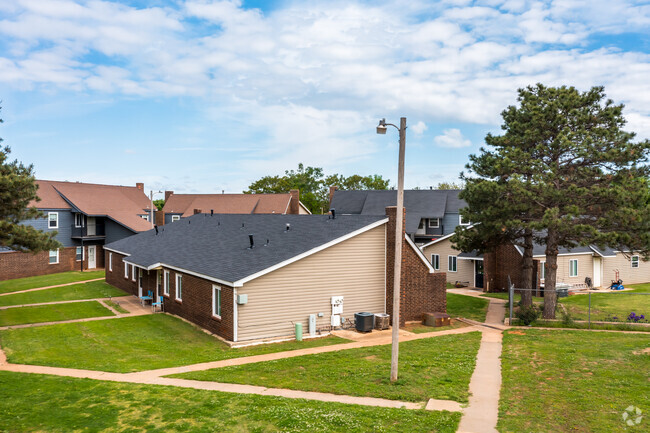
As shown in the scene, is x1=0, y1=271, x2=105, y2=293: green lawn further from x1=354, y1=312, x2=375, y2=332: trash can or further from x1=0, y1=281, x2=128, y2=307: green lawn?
x1=354, y1=312, x2=375, y2=332: trash can

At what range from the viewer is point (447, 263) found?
128 feet

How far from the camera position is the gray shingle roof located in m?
20.0

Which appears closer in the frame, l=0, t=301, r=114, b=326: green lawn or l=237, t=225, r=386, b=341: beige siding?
l=237, t=225, r=386, b=341: beige siding

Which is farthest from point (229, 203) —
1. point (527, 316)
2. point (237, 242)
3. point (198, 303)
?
point (527, 316)

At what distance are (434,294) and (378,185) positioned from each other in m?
69.2

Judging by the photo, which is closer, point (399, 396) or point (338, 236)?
point (399, 396)

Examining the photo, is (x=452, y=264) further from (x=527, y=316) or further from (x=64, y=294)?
(x=64, y=294)

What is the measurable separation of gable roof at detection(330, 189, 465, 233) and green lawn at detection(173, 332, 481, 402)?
3544 cm

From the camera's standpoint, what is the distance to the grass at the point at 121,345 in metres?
15.5

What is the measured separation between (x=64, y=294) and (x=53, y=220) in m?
16.3

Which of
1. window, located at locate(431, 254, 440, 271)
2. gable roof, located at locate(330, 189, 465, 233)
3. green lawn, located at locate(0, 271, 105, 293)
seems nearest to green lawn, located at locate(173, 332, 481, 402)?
window, located at locate(431, 254, 440, 271)

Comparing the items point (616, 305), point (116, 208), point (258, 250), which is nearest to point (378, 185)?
point (116, 208)

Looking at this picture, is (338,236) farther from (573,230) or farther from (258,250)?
(573,230)

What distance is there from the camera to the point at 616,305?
2759 centimetres
